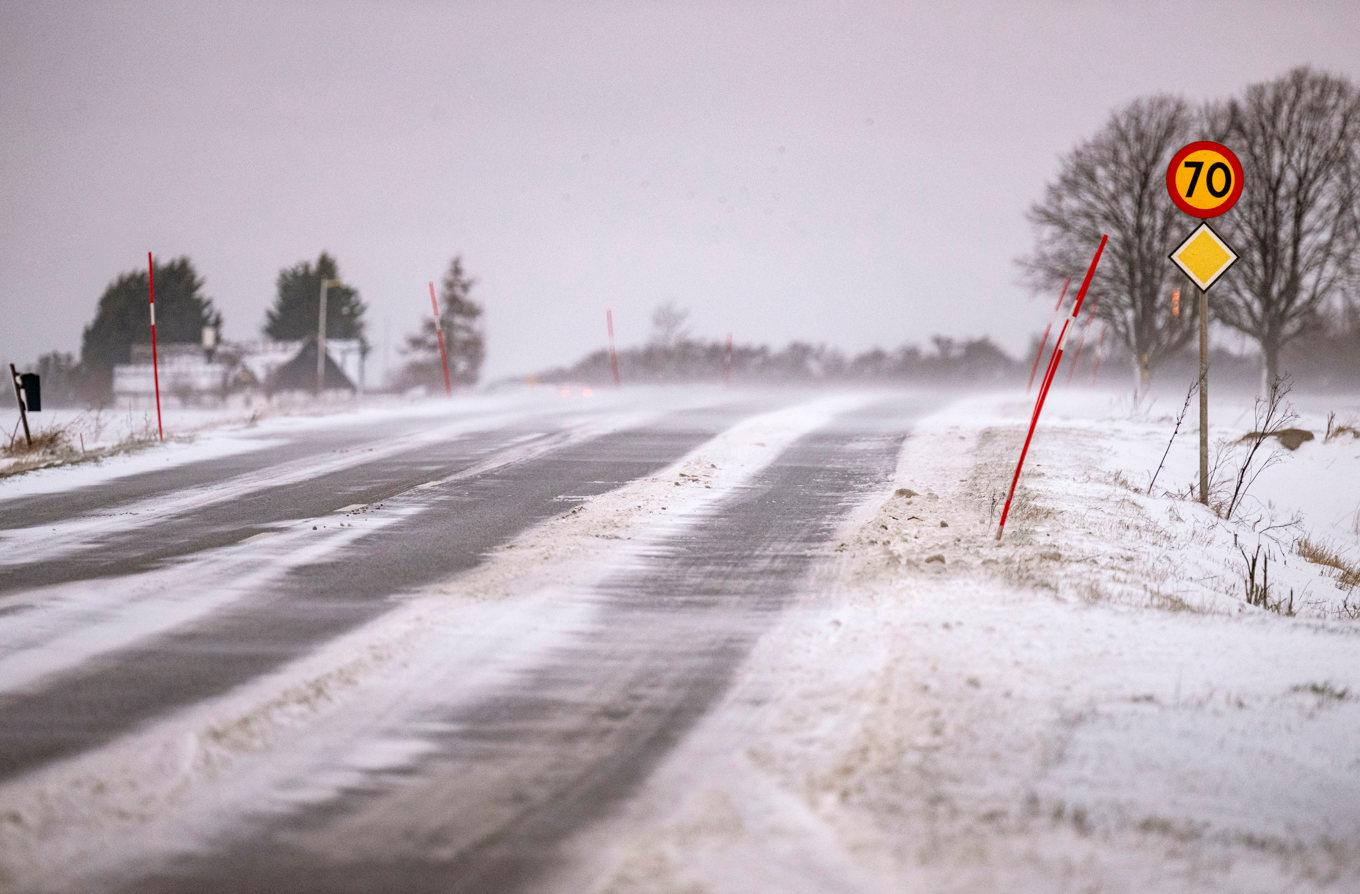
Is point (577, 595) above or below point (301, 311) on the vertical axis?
below

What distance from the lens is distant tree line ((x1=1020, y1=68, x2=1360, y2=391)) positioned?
3259cm

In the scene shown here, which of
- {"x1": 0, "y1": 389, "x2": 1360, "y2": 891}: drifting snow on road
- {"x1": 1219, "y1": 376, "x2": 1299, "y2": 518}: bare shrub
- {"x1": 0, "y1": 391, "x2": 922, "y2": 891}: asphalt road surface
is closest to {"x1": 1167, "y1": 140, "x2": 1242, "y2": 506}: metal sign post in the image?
{"x1": 1219, "y1": 376, "x2": 1299, "y2": 518}: bare shrub

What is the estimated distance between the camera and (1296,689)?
4941 millimetres

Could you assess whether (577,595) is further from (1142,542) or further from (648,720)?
(1142,542)

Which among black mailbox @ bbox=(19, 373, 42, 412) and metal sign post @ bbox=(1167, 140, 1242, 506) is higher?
metal sign post @ bbox=(1167, 140, 1242, 506)

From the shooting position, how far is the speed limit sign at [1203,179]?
10195mm

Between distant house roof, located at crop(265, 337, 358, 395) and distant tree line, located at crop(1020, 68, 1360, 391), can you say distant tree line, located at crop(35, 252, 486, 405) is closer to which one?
distant house roof, located at crop(265, 337, 358, 395)

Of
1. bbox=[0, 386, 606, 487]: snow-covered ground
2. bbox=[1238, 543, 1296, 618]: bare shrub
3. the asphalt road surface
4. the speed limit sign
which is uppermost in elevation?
the speed limit sign

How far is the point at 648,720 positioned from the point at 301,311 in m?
88.5

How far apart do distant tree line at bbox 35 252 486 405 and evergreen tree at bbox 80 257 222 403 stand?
7 cm

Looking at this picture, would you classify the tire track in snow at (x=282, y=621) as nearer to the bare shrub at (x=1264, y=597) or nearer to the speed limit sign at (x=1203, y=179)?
the bare shrub at (x=1264, y=597)

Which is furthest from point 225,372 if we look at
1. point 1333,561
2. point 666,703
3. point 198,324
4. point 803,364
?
point 666,703

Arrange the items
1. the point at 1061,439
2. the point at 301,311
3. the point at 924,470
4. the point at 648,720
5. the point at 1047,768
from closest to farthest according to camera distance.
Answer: the point at 1047,768 → the point at 648,720 → the point at 924,470 → the point at 1061,439 → the point at 301,311

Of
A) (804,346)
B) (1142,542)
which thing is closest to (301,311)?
(804,346)
